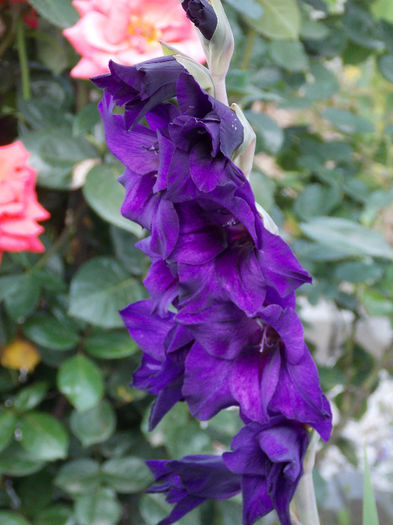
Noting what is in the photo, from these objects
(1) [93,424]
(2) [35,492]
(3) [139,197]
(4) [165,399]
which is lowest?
(2) [35,492]

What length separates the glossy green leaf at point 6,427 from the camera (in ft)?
2.16

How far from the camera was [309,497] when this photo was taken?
30 centimetres

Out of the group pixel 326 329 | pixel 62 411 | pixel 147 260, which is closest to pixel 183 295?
pixel 147 260

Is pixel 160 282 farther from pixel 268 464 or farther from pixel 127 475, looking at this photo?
pixel 127 475

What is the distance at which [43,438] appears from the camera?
0.67m

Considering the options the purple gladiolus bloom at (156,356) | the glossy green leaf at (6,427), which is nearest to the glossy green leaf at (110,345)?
the glossy green leaf at (6,427)

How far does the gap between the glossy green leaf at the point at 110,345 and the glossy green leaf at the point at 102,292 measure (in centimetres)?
5

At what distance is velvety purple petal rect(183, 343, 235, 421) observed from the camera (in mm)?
280

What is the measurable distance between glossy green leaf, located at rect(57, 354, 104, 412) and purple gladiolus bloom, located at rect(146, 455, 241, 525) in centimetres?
30

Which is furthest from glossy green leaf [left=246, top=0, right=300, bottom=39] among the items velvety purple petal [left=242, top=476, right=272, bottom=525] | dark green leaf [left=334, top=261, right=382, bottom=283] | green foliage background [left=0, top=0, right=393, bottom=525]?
velvety purple petal [left=242, top=476, right=272, bottom=525]

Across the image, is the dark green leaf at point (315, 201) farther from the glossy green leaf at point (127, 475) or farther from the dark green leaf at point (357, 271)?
the glossy green leaf at point (127, 475)

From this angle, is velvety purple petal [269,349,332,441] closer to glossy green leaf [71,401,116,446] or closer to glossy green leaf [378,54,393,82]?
glossy green leaf [71,401,116,446]

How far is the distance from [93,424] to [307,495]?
0.43 metres

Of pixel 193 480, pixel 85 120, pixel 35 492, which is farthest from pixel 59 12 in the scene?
pixel 35 492
